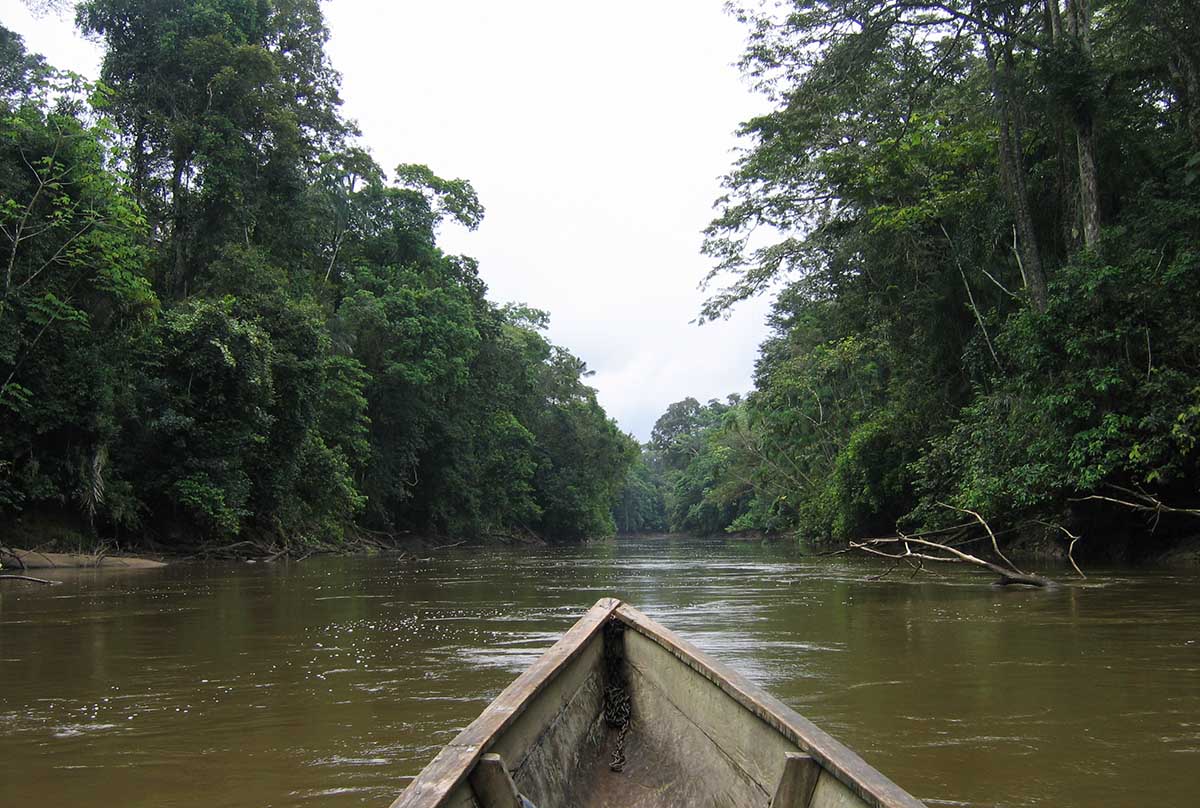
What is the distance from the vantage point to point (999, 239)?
15383mm

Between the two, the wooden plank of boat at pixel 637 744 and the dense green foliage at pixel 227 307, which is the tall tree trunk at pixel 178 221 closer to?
the dense green foliage at pixel 227 307

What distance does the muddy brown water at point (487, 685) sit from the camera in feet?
9.96

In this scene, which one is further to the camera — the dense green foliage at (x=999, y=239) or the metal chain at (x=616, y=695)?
the dense green foliage at (x=999, y=239)

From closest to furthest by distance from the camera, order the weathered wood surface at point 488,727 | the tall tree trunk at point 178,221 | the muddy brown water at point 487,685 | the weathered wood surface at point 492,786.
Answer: the weathered wood surface at point 488,727
the weathered wood surface at point 492,786
the muddy brown water at point 487,685
the tall tree trunk at point 178,221

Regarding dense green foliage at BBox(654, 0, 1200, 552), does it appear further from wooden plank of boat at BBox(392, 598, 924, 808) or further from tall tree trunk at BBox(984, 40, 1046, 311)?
wooden plank of boat at BBox(392, 598, 924, 808)

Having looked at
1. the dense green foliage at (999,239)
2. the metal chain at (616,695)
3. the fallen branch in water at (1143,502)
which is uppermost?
the dense green foliage at (999,239)

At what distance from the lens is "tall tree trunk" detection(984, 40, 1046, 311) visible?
43.3 feet

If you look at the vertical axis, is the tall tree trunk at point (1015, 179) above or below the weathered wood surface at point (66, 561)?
above

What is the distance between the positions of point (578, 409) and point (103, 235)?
102 feet

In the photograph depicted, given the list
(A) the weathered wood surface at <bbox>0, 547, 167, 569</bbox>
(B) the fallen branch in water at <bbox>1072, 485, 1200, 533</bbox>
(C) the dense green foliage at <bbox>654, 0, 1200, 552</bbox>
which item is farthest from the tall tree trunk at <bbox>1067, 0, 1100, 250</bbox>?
(A) the weathered wood surface at <bbox>0, 547, 167, 569</bbox>

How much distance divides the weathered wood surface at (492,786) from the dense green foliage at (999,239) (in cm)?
1080

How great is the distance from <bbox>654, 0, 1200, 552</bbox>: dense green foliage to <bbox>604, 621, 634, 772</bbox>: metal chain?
9527mm

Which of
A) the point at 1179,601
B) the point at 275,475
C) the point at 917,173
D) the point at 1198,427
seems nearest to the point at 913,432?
the point at 917,173

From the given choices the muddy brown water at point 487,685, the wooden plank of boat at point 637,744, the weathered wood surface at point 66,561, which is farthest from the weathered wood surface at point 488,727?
the weathered wood surface at point 66,561
